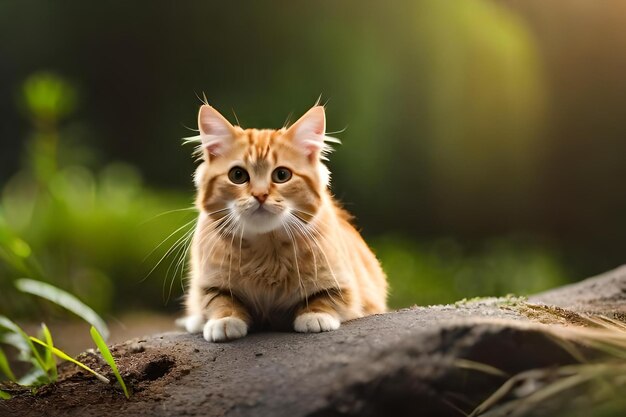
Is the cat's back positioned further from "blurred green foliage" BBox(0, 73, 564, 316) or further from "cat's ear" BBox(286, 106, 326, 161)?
"blurred green foliage" BBox(0, 73, 564, 316)

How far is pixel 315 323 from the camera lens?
1.96 metres

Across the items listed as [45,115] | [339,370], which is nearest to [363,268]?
[339,370]

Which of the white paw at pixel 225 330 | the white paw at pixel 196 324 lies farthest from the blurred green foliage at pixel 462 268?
the white paw at pixel 225 330

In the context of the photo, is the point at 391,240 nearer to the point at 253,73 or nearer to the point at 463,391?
the point at 253,73

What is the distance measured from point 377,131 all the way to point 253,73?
1.05 metres

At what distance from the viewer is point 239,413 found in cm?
149

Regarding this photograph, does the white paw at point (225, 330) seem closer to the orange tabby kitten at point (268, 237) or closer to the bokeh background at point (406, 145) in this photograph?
the orange tabby kitten at point (268, 237)

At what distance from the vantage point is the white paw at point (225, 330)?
78.7 inches

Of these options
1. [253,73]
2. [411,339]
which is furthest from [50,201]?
[411,339]

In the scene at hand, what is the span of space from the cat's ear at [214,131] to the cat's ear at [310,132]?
201 mm

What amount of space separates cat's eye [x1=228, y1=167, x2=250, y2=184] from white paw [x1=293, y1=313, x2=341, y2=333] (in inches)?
18.5

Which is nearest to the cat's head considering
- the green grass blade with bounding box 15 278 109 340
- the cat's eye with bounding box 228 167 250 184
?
the cat's eye with bounding box 228 167 250 184

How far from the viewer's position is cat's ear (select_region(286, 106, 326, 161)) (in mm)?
2115

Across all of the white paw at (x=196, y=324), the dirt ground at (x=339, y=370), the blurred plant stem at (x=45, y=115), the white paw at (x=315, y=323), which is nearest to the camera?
the dirt ground at (x=339, y=370)
